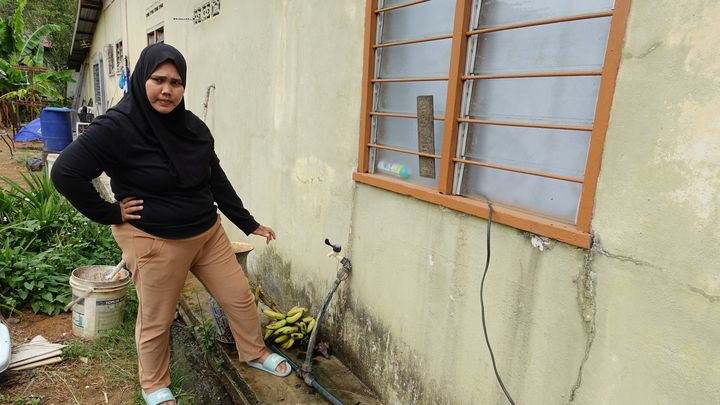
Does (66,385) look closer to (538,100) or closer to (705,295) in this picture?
(538,100)

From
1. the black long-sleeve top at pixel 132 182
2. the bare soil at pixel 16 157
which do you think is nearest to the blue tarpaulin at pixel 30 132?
the bare soil at pixel 16 157

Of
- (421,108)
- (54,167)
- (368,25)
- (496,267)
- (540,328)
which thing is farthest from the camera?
(368,25)

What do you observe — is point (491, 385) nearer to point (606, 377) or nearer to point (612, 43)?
point (606, 377)

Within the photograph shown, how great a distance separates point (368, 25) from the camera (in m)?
2.77

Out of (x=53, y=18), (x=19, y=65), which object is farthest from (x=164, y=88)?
(x=53, y=18)

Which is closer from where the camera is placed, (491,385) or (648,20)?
(648,20)

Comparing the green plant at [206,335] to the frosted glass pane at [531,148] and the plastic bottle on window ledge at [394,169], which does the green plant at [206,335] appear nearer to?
the plastic bottle on window ledge at [394,169]

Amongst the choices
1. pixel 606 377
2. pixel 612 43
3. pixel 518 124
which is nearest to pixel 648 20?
pixel 612 43

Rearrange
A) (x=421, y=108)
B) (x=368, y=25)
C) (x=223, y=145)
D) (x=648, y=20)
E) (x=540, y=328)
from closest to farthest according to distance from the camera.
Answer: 1. (x=648, y=20)
2. (x=540, y=328)
3. (x=421, y=108)
4. (x=368, y=25)
5. (x=223, y=145)

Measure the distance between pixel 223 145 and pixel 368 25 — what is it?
3110 mm

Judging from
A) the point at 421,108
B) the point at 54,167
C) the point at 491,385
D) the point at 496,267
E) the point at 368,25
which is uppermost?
the point at 368,25

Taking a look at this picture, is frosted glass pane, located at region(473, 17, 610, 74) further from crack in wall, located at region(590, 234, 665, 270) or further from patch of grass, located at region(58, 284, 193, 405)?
patch of grass, located at region(58, 284, 193, 405)

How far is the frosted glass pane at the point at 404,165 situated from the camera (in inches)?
100

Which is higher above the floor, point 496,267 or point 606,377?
point 496,267
